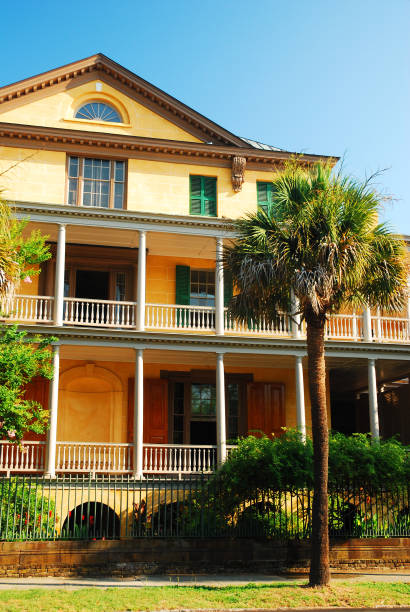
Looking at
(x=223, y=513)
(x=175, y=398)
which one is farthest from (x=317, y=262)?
(x=175, y=398)

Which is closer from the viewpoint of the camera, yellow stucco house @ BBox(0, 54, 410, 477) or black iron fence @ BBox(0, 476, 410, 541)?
black iron fence @ BBox(0, 476, 410, 541)

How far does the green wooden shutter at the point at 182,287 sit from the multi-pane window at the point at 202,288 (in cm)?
31

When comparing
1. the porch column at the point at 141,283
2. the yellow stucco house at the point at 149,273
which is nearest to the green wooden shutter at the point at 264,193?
the yellow stucco house at the point at 149,273

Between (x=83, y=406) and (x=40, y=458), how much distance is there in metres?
2.39

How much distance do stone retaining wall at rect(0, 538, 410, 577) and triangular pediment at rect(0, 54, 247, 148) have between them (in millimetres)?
12666

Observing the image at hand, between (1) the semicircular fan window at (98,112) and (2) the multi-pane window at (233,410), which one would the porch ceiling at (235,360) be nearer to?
(2) the multi-pane window at (233,410)

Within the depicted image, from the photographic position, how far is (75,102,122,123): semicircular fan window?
70.2ft

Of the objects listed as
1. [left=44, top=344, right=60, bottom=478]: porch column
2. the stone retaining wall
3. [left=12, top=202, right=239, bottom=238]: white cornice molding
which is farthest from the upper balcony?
the stone retaining wall

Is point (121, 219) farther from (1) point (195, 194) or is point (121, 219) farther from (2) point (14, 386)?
(2) point (14, 386)

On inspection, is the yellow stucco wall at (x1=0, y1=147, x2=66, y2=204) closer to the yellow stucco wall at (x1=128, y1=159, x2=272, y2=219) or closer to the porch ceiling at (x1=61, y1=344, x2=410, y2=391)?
the yellow stucco wall at (x1=128, y1=159, x2=272, y2=219)

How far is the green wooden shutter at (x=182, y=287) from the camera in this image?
70.0 feet

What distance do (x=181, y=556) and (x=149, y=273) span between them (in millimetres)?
9913

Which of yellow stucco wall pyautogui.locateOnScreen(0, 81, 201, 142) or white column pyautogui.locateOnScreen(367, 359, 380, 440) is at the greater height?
yellow stucco wall pyautogui.locateOnScreen(0, 81, 201, 142)

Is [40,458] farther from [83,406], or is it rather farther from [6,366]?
[6,366]
